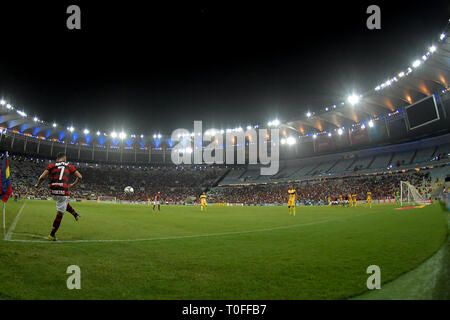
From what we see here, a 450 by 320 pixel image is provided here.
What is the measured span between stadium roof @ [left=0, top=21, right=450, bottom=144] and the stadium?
0.86 ft

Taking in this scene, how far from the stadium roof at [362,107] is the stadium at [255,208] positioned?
0.26m

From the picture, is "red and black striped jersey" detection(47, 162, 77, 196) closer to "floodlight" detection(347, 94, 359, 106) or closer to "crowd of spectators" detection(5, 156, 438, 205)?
"crowd of spectators" detection(5, 156, 438, 205)

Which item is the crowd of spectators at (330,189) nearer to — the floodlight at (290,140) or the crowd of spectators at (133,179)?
the crowd of spectators at (133,179)

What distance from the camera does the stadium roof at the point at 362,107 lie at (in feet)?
117

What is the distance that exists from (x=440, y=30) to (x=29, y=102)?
7627cm

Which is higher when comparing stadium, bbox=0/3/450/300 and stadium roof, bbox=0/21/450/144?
stadium roof, bbox=0/21/450/144

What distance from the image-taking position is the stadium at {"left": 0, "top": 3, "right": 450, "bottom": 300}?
3174 millimetres

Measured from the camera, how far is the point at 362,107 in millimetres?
51438

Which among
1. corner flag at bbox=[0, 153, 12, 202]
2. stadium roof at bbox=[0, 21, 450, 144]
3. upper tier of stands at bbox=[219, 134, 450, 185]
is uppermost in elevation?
stadium roof at bbox=[0, 21, 450, 144]

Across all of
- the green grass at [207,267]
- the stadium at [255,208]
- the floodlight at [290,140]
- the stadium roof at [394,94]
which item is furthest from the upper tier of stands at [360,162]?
the green grass at [207,267]

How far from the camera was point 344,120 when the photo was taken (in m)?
58.6

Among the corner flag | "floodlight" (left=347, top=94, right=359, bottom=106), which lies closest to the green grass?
the corner flag
